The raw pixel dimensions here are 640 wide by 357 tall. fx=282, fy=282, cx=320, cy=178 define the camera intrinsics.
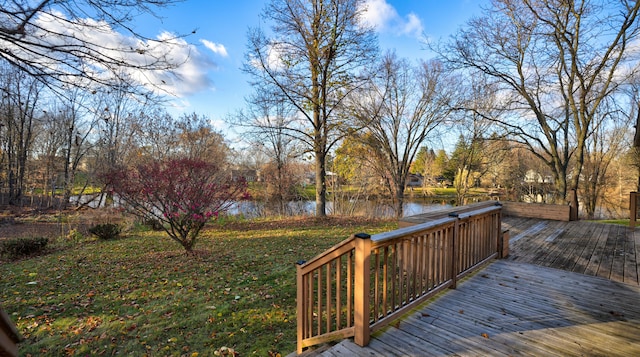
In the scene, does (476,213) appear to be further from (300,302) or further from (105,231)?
(105,231)

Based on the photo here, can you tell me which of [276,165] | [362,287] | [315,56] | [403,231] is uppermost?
[315,56]

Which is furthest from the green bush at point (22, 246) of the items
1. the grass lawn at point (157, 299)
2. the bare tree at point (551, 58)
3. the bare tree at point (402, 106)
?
the bare tree at point (551, 58)

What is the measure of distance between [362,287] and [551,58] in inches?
502

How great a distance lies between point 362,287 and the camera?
234 cm

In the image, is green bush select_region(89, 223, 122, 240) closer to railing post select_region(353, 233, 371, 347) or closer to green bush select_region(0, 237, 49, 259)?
green bush select_region(0, 237, 49, 259)

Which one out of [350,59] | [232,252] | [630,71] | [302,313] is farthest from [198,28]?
[630,71]

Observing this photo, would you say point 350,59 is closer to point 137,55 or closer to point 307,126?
point 307,126

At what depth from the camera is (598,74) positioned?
9.96 metres

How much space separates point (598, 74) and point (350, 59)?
8741 millimetres

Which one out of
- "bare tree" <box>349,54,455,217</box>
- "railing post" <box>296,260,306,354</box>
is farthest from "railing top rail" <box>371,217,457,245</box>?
"bare tree" <box>349,54,455,217</box>

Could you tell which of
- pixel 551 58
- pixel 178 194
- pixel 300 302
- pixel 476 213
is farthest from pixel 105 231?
pixel 551 58

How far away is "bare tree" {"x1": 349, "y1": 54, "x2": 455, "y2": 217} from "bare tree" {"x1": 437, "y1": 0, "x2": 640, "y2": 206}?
1.31 metres

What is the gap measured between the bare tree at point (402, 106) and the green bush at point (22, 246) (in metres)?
10.7

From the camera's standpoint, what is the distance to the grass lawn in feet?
10.4
